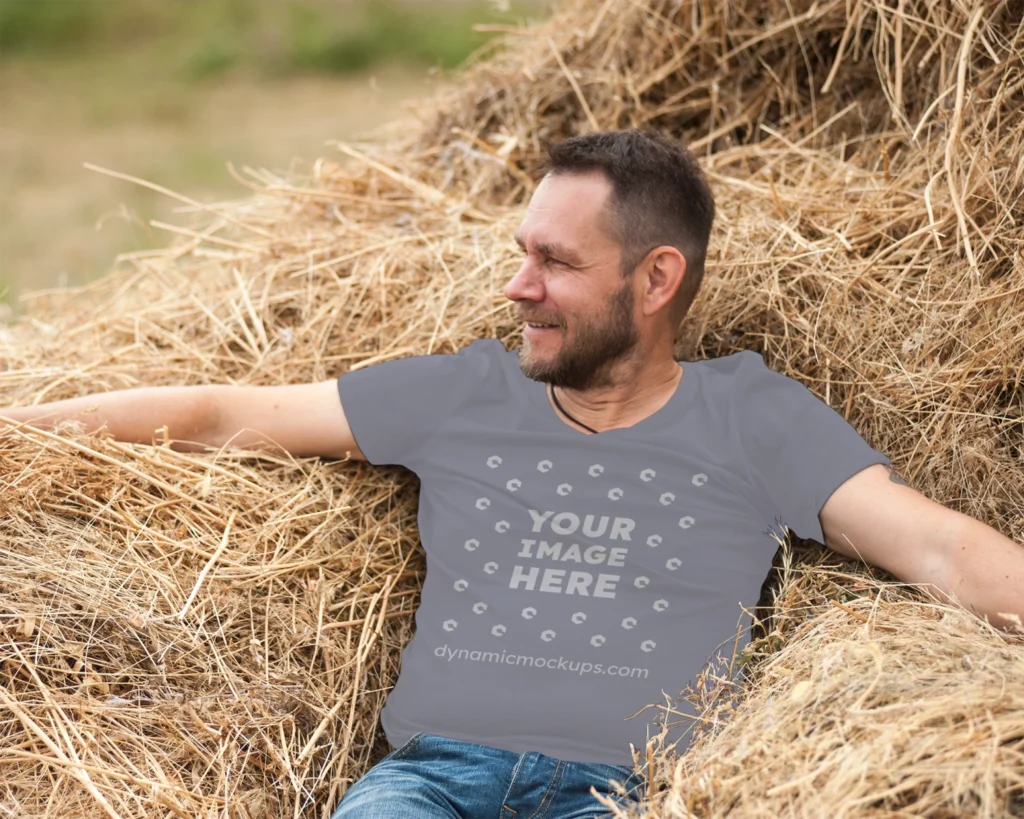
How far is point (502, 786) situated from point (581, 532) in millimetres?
567

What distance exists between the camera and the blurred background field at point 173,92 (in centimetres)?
851

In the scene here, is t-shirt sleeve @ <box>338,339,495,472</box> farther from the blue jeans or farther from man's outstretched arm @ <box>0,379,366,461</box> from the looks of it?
the blue jeans

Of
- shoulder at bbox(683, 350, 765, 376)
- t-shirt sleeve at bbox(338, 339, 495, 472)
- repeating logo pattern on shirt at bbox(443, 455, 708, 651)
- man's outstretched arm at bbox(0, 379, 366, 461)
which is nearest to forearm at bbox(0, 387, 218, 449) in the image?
man's outstretched arm at bbox(0, 379, 366, 461)

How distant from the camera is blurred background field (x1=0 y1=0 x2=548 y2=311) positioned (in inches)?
335

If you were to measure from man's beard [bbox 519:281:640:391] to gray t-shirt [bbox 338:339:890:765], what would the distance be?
0.38ft

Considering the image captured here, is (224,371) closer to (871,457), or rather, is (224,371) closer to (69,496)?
(69,496)

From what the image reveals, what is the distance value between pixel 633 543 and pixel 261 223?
7.16 feet

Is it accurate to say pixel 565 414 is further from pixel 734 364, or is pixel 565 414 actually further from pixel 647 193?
pixel 647 193

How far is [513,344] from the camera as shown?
10.2 ft

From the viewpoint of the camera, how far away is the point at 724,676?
7.38 ft

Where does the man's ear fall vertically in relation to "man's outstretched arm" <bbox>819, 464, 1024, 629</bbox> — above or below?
above

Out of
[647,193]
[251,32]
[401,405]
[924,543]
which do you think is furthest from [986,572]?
[251,32]

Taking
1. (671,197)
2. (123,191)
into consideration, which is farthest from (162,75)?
(671,197)

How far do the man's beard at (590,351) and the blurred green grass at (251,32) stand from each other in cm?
898
